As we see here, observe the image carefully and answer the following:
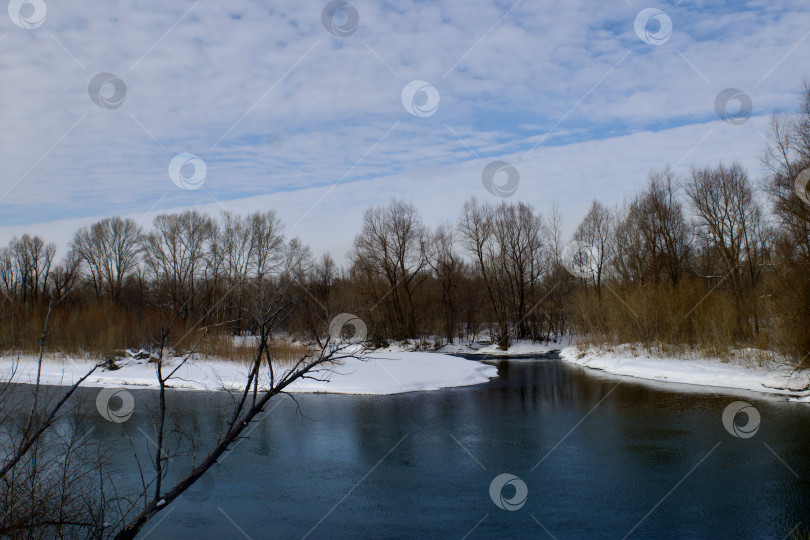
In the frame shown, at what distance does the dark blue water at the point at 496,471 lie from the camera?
744 centimetres

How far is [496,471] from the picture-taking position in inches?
386

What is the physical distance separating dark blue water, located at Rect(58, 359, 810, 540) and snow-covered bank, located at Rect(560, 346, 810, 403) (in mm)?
1730

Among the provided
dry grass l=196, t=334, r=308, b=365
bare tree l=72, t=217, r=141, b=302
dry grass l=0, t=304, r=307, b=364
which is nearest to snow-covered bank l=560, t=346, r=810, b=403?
dry grass l=196, t=334, r=308, b=365

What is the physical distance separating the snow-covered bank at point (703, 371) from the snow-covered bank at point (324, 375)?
20.0ft

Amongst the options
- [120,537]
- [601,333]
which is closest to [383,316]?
[601,333]

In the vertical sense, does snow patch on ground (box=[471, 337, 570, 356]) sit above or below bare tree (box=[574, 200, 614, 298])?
below

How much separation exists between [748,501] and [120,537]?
8.42 meters

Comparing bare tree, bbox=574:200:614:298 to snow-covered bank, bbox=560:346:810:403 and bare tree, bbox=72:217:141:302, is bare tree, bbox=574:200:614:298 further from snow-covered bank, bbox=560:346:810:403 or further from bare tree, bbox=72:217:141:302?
bare tree, bbox=72:217:141:302

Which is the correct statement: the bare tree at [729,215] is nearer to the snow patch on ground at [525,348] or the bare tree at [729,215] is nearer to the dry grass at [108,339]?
the snow patch on ground at [525,348]

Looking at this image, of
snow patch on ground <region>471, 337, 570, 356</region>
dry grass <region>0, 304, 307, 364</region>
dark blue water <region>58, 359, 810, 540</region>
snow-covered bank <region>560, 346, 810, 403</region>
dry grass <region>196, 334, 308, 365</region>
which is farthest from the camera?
snow patch on ground <region>471, 337, 570, 356</region>

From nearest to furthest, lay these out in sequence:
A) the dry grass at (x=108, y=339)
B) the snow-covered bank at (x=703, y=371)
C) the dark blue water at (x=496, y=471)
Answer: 1. the dark blue water at (x=496, y=471)
2. the snow-covered bank at (x=703, y=371)
3. the dry grass at (x=108, y=339)

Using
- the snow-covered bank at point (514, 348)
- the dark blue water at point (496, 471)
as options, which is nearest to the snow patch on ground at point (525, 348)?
A: the snow-covered bank at point (514, 348)

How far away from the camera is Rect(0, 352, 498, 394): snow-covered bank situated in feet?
64.7

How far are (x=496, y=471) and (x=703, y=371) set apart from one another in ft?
48.9
